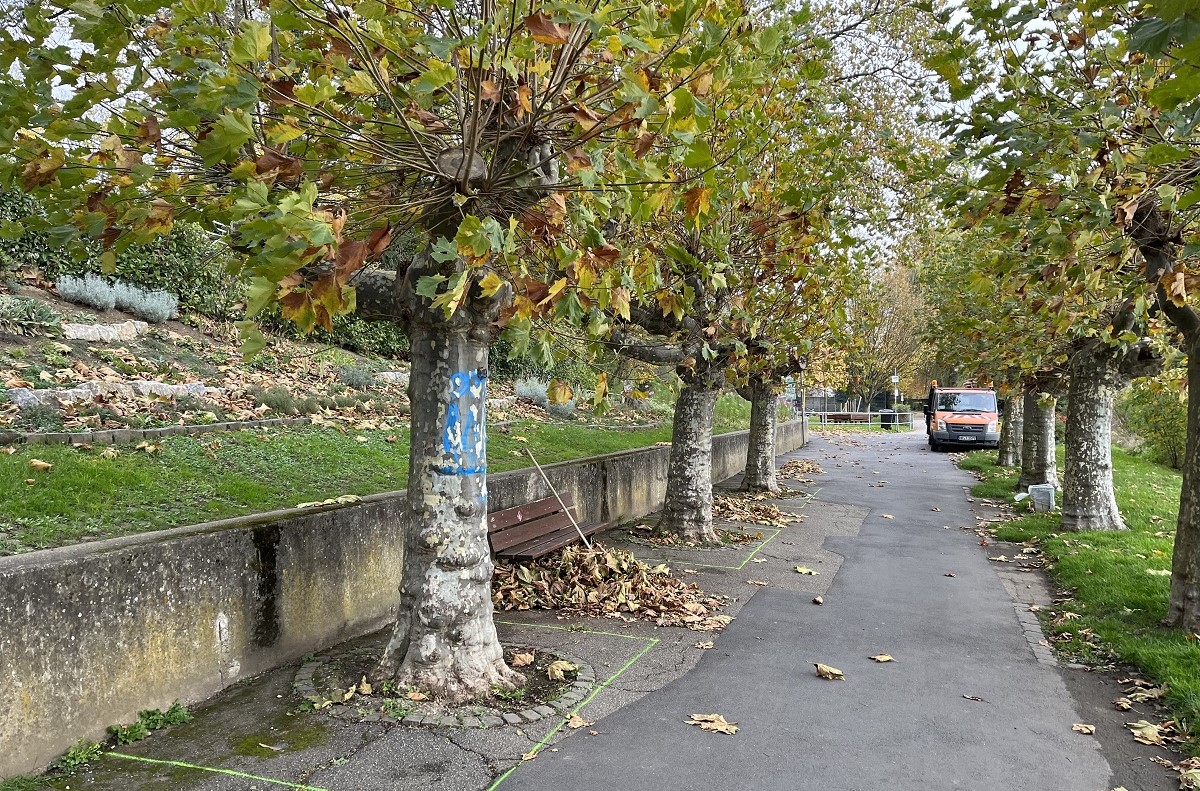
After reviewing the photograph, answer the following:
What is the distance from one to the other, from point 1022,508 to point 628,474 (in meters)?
7.43

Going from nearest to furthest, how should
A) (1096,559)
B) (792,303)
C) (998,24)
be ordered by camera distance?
(998,24)
(1096,559)
(792,303)

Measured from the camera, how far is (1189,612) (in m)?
6.41

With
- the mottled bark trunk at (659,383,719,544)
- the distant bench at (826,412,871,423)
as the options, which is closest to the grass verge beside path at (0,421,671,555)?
the mottled bark trunk at (659,383,719,544)

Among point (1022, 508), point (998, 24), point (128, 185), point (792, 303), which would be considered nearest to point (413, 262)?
point (128, 185)

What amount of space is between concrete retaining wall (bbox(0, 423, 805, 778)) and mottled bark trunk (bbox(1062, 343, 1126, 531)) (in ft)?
30.9

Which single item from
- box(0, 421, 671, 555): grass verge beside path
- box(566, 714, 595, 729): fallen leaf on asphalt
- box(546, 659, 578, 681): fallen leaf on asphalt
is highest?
box(0, 421, 671, 555): grass verge beside path

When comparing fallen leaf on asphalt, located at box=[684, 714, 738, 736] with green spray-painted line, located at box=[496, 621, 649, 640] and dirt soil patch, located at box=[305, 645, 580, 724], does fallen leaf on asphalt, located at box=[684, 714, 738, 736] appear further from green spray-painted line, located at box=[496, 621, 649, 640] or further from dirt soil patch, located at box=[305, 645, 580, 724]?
green spray-painted line, located at box=[496, 621, 649, 640]

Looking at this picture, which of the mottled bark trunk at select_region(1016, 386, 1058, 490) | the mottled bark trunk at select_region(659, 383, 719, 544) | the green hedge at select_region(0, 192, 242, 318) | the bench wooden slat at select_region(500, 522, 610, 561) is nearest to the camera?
the bench wooden slat at select_region(500, 522, 610, 561)

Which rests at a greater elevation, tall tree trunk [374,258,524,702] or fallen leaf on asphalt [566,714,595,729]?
tall tree trunk [374,258,524,702]

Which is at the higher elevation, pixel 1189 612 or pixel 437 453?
pixel 437 453

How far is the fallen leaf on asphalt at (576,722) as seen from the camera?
181 inches

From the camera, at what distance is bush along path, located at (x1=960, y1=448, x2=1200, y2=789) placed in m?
5.11

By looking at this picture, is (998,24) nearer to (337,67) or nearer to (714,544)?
(337,67)

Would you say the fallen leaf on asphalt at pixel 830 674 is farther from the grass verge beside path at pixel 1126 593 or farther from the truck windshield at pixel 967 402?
the truck windshield at pixel 967 402
